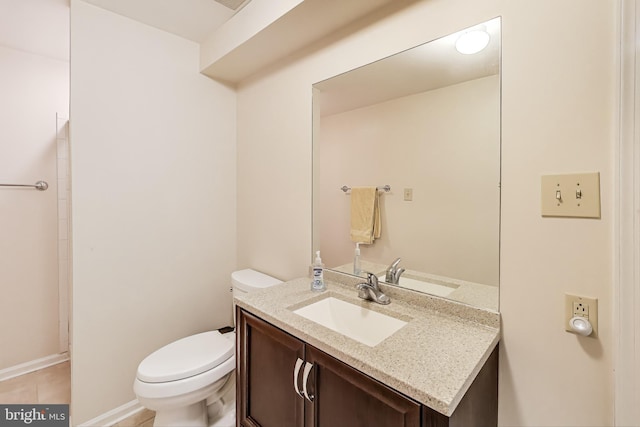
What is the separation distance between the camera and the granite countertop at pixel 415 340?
68 centimetres

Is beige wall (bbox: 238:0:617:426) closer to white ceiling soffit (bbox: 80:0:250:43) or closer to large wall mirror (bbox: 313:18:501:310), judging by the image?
large wall mirror (bbox: 313:18:501:310)

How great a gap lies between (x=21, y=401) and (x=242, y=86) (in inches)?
98.6

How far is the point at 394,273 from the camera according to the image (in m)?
1.29

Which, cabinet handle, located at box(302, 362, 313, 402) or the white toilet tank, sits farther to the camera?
the white toilet tank

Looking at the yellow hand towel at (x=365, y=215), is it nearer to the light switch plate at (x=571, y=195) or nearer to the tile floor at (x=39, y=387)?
the light switch plate at (x=571, y=195)

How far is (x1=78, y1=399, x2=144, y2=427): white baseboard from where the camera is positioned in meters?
1.55

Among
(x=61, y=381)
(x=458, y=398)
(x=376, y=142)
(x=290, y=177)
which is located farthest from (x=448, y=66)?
(x=61, y=381)

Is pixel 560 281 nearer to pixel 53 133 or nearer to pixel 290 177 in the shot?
pixel 290 177

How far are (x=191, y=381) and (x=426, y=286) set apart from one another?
1174 millimetres

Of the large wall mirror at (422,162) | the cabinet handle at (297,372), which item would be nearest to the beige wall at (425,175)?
the large wall mirror at (422,162)

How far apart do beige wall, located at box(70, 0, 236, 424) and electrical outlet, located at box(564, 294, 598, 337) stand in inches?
76.3

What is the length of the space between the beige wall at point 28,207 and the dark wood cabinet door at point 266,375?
1939 mm
